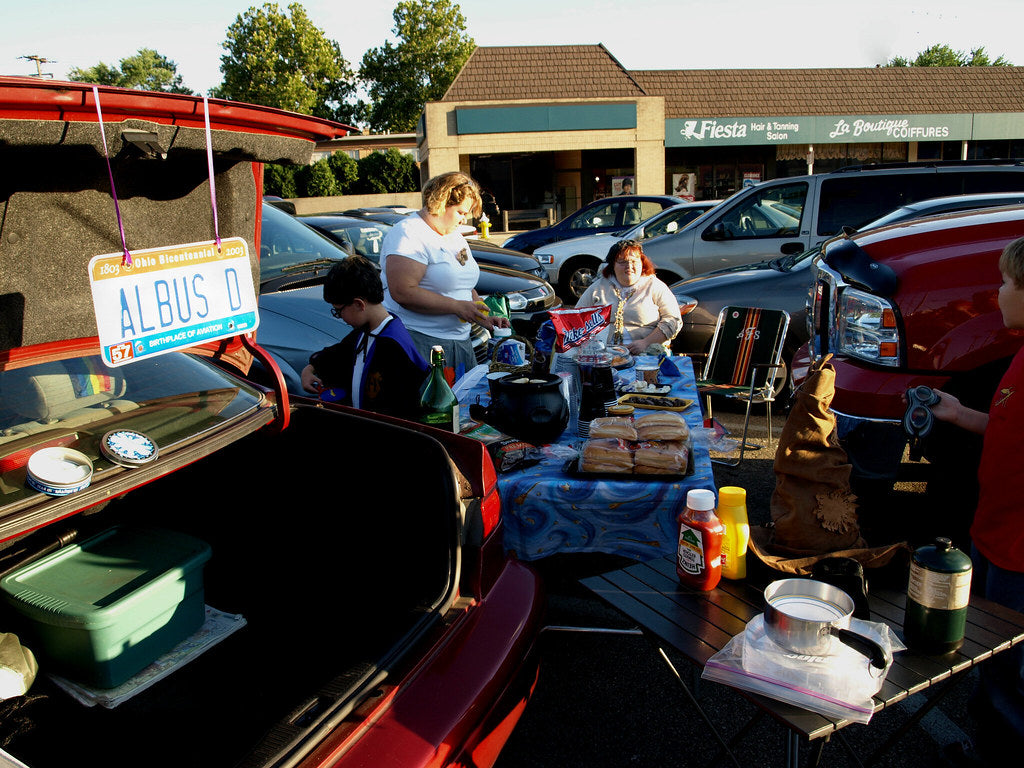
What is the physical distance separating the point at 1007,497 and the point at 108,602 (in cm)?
249

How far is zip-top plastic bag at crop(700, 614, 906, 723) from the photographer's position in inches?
60.6

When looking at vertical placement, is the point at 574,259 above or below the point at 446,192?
below

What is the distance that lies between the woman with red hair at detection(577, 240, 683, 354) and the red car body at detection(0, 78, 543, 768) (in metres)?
2.93

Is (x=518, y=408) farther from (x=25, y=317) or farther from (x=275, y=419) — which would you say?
(x=25, y=317)

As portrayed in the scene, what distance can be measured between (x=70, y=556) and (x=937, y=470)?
3.20 metres

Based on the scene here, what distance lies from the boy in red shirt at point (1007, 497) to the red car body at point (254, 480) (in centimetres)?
131

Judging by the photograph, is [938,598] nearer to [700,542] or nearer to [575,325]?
[700,542]

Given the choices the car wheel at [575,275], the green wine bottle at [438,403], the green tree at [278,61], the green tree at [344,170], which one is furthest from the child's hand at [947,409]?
the green tree at [278,61]

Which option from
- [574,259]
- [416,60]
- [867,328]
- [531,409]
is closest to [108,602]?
[531,409]

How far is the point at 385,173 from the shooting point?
2830 centimetres

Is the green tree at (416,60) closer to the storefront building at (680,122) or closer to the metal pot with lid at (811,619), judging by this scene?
the storefront building at (680,122)

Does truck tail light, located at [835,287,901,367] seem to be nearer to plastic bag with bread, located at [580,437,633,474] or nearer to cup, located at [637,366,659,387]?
cup, located at [637,366,659,387]

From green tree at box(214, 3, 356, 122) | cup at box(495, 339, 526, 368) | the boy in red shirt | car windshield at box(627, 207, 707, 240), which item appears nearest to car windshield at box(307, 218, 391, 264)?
cup at box(495, 339, 526, 368)

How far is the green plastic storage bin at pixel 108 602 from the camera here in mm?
1966
